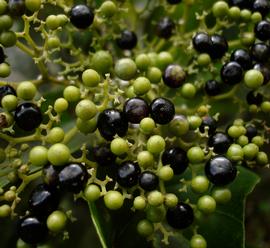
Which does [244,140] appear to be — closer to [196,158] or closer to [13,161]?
[196,158]

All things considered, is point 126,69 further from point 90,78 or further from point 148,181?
point 148,181

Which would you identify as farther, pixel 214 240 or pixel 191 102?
pixel 191 102

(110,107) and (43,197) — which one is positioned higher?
(110,107)

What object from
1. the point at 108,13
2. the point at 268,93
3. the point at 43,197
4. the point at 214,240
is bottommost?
the point at 214,240

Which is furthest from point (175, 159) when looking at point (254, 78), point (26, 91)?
point (26, 91)

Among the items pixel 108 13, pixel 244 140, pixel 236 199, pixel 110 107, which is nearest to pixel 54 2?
pixel 108 13
